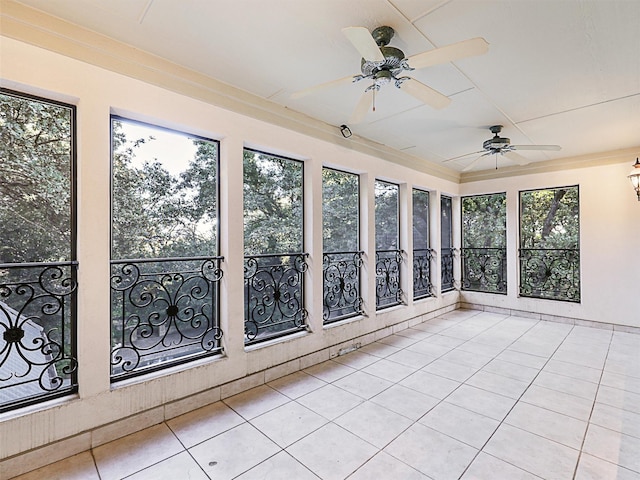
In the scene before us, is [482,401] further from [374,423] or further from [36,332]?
[36,332]

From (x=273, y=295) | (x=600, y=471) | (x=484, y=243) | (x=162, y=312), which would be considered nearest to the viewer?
(x=600, y=471)

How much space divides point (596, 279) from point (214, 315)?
18.0ft

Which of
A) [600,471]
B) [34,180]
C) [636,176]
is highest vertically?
[636,176]

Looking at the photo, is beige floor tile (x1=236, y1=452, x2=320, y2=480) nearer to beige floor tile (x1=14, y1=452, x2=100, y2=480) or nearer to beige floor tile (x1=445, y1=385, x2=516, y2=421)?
beige floor tile (x1=14, y1=452, x2=100, y2=480)

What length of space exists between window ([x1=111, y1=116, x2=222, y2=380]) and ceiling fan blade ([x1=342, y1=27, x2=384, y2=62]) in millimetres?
1593

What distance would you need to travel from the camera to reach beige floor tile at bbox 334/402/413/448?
2.21 metres

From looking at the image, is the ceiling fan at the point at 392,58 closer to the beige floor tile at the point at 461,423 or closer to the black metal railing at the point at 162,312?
the black metal railing at the point at 162,312

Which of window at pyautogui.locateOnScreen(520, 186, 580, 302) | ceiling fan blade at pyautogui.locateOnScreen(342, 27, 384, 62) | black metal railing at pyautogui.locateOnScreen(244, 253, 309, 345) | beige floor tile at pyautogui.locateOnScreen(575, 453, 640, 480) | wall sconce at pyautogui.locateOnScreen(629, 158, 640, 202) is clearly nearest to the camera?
ceiling fan blade at pyautogui.locateOnScreen(342, 27, 384, 62)

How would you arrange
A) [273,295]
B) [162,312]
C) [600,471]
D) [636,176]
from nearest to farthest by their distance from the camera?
[600,471], [162,312], [273,295], [636,176]

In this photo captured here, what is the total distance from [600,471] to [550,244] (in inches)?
169

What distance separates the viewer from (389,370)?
10.9 feet

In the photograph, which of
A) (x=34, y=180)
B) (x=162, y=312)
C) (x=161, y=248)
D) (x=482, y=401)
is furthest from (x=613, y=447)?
(x=34, y=180)

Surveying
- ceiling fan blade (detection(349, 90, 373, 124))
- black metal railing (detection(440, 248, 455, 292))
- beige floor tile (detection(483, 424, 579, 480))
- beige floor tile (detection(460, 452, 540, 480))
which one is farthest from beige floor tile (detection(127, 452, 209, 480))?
black metal railing (detection(440, 248, 455, 292))

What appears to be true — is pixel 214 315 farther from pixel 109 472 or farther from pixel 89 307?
pixel 109 472
